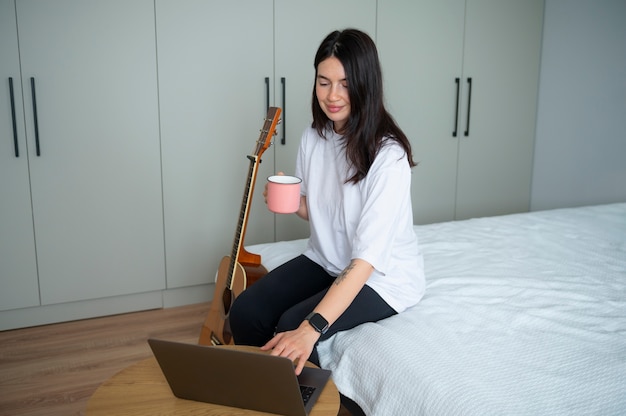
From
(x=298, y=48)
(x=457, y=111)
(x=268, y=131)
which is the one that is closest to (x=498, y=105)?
(x=457, y=111)

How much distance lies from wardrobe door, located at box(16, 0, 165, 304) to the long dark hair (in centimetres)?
129

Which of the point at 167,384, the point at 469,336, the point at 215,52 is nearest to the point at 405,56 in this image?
the point at 215,52

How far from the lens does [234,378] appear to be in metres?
0.99

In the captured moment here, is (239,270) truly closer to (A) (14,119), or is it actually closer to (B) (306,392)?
(B) (306,392)

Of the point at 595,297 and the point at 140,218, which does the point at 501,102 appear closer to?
the point at 595,297

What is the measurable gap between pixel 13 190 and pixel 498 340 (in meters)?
2.03

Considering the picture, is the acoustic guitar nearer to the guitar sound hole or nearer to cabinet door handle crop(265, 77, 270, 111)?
the guitar sound hole

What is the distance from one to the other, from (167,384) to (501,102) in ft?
9.39

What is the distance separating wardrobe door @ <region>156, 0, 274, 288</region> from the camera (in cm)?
253

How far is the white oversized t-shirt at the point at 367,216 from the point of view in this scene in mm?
1347

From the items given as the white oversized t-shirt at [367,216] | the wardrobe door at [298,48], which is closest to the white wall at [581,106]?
the wardrobe door at [298,48]

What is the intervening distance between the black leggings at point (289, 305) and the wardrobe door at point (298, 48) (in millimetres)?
1225

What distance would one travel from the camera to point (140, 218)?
102 inches

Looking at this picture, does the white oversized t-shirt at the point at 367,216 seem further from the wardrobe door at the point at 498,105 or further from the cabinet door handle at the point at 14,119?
the wardrobe door at the point at 498,105
